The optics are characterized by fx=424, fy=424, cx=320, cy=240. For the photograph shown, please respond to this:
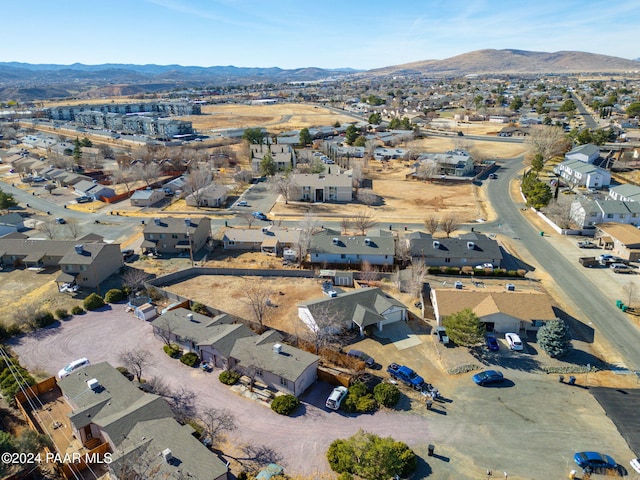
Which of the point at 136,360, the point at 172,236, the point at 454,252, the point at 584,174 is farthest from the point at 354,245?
the point at 584,174

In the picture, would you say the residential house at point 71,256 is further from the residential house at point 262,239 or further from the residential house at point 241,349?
the residential house at point 241,349

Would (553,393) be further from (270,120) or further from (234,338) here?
(270,120)

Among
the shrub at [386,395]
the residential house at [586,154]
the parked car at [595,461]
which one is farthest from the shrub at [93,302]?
the residential house at [586,154]

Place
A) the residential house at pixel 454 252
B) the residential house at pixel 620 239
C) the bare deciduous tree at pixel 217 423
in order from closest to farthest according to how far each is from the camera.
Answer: the bare deciduous tree at pixel 217 423
the residential house at pixel 454 252
the residential house at pixel 620 239

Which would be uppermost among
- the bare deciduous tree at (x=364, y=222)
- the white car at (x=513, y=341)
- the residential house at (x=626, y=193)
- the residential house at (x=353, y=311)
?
the residential house at (x=626, y=193)

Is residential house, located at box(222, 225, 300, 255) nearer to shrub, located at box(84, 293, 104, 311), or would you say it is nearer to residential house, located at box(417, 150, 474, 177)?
shrub, located at box(84, 293, 104, 311)

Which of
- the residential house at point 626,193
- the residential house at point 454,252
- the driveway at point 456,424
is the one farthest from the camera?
the residential house at point 626,193

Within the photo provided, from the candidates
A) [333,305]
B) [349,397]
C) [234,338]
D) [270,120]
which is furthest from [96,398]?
[270,120]

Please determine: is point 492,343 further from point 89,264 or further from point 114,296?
point 89,264
